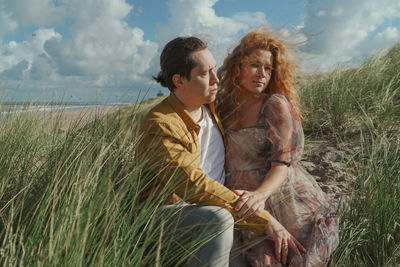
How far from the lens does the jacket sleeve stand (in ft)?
6.18

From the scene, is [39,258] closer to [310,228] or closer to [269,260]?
[269,260]

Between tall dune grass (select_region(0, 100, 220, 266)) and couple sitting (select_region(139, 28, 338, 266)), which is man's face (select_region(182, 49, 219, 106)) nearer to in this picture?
couple sitting (select_region(139, 28, 338, 266))

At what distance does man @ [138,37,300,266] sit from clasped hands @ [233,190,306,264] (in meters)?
0.02

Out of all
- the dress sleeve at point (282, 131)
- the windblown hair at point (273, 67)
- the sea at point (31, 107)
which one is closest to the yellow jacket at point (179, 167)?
the dress sleeve at point (282, 131)

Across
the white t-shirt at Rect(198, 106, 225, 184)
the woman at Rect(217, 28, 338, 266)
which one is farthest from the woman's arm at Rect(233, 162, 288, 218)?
the white t-shirt at Rect(198, 106, 225, 184)

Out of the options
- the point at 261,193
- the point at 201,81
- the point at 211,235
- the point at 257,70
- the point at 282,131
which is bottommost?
the point at 211,235

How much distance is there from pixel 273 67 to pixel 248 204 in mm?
1218

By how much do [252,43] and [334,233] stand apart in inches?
59.6

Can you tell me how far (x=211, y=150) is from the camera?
2.40 m

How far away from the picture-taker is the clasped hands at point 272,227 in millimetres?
1968

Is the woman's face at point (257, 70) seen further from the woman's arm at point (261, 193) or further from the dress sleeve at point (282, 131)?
the woman's arm at point (261, 193)

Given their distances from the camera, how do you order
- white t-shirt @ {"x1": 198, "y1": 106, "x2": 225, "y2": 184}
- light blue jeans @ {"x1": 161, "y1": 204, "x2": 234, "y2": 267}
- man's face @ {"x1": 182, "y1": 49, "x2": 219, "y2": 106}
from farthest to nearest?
white t-shirt @ {"x1": 198, "y1": 106, "x2": 225, "y2": 184} → man's face @ {"x1": 182, "y1": 49, "x2": 219, "y2": 106} → light blue jeans @ {"x1": 161, "y1": 204, "x2": 234, "y2": 267}

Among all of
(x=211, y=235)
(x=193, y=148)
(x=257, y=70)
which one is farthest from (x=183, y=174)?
(x=257, y=70)

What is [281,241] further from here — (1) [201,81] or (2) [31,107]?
(2) [31,107]
